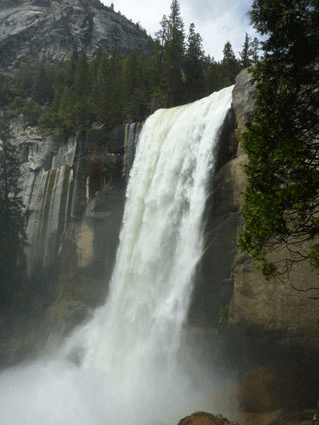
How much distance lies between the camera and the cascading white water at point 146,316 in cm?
1509

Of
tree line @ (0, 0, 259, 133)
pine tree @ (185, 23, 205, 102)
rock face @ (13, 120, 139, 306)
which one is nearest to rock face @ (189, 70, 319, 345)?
rock face @ (13, 120, 139, 306)

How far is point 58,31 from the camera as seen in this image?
264 ft

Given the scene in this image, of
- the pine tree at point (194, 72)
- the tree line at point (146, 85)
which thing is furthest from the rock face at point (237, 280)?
the pine tree at point (194, 72)

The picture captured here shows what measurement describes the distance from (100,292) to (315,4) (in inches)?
829

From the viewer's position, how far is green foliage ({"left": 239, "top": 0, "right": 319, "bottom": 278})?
21.8ft

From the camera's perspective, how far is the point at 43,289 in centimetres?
2869

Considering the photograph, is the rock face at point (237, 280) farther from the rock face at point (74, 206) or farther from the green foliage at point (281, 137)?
the rock face at point (74, 206)

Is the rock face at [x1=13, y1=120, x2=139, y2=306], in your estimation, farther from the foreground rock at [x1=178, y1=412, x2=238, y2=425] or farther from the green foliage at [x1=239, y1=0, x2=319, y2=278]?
the green foliage at [x1=239, y1=0, x2=319, y2=278]

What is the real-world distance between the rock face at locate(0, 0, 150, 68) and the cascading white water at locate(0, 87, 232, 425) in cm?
6172

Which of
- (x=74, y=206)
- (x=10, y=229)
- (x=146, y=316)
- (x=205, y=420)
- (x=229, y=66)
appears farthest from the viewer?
(x=229, y=66)

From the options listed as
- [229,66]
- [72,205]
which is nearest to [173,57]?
[229,66]

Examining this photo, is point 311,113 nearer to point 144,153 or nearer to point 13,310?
point 144,153

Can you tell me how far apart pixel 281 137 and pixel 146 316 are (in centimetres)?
1244

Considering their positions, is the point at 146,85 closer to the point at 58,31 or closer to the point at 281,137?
the point at 281,137
